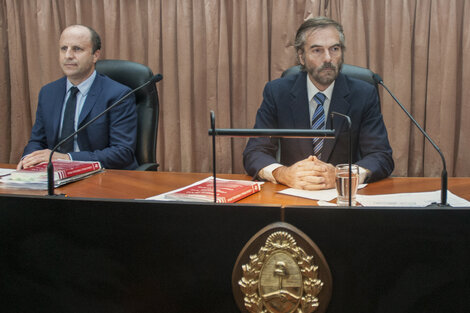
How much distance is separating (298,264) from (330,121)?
106 centimetres

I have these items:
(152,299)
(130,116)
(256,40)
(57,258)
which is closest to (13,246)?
(57,258)

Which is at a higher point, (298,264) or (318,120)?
(318,120)

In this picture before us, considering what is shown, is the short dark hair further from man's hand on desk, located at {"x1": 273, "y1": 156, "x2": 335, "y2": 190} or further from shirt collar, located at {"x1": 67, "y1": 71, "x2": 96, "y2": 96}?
shirt collar, located at {"x1": 67, "y1": 71, "x2": 96, "y2": 96}

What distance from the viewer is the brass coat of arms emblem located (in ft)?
2.61

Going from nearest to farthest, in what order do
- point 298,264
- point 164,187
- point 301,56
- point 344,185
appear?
point 298,264 → point 344,185 → point 164,187 → point 301,56

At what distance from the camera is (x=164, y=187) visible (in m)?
1.46

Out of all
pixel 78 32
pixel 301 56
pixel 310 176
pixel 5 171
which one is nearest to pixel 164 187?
pixel 310 176

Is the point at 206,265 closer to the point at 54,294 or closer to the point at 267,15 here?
the point at 54,294

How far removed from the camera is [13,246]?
3.04ft

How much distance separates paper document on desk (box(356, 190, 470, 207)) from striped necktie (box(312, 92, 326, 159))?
0.57 m

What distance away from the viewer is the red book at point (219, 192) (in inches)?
48.1

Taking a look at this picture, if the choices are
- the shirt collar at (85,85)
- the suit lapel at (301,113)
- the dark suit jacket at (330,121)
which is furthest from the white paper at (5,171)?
the suit lapel at (301,113)

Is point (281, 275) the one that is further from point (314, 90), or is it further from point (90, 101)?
point (90, 101)

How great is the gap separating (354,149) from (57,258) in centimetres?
136
